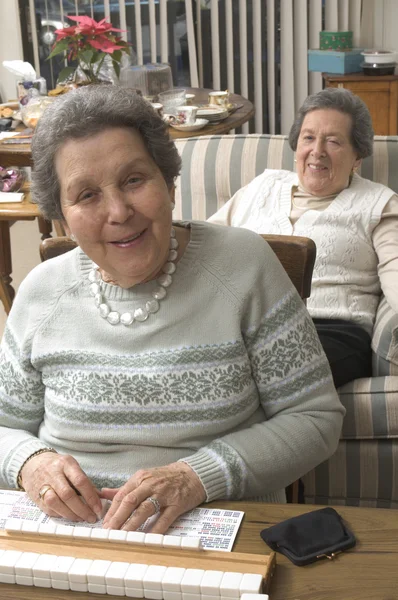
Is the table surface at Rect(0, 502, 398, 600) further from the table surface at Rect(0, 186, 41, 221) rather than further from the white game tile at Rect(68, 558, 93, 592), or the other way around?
the table surface at Rect(0, 186, 41, 221)

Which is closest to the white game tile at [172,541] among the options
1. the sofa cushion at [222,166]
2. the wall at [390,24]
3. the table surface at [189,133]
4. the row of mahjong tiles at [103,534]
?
the row of mahjong tiles at [103,534]

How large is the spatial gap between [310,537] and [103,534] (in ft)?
0.88

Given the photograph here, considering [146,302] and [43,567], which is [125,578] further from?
[146,302]

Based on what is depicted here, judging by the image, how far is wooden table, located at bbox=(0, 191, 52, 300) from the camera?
3.19m

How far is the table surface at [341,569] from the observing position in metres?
1.03

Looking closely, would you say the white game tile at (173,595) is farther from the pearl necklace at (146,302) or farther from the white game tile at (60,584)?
the pearl necklace at (146,302)

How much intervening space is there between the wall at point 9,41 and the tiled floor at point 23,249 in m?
0.97

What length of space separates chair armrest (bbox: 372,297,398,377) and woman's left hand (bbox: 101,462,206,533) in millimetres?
1059

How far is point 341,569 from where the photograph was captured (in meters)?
1.06

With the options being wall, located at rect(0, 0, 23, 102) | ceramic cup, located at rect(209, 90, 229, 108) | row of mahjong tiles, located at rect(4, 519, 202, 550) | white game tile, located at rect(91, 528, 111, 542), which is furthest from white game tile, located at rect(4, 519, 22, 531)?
wall, located at rect(0, 0, 23, 102)

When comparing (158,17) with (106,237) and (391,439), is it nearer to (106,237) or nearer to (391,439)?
(391,439)

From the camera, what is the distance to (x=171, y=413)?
1.39 m

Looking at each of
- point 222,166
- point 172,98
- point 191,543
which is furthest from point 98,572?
point 172,98

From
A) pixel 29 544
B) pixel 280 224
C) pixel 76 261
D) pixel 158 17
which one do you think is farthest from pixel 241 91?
pixel 29 544
